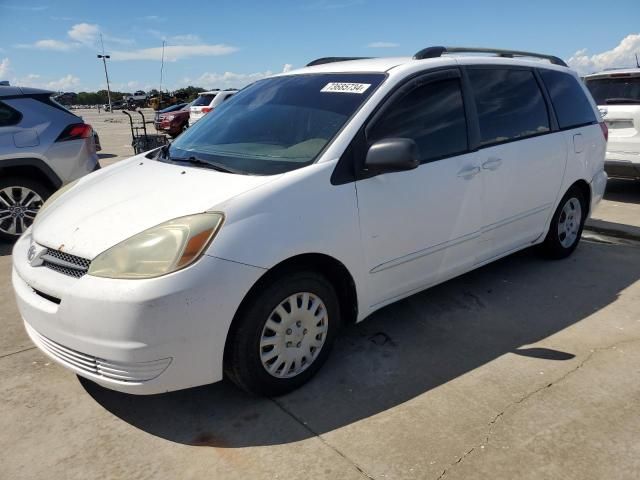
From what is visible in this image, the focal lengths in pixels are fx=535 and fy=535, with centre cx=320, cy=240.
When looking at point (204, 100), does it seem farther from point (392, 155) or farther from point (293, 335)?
point (293, 335)

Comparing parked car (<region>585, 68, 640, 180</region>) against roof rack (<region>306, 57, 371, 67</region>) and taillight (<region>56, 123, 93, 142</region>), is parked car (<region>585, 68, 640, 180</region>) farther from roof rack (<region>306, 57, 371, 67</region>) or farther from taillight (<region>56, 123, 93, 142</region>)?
taillight (<region>56, 123, 93, 142</region>)

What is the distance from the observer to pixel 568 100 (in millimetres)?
4605

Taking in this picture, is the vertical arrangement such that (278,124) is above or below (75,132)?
above

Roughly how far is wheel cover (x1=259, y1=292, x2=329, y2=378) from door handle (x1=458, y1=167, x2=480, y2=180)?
1.31m

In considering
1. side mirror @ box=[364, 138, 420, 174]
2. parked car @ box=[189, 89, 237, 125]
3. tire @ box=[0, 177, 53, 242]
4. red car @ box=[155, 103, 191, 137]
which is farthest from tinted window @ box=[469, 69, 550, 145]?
red car @ box=[155, 103, 191, 137]

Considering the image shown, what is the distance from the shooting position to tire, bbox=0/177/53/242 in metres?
5.54

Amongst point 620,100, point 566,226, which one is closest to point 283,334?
point 566,226

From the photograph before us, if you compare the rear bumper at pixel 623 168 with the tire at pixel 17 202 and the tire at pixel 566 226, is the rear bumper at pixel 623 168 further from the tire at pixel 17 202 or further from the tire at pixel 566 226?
the tire at pixel 17 202

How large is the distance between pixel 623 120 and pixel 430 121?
5052 millimetres

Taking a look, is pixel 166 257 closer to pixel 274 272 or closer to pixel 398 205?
pixel 274 272

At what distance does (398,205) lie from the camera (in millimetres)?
3057

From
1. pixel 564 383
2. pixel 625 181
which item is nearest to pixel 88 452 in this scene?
pixel 564 383

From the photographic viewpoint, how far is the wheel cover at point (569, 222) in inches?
184

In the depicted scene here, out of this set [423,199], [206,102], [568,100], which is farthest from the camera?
[206,102]
